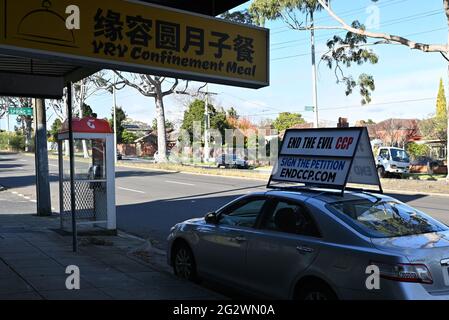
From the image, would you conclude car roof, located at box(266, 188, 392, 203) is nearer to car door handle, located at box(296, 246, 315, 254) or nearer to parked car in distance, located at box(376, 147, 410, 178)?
car door handle, located at box(296, 246, 315, 254)

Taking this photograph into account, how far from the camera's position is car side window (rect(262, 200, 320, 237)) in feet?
17.0

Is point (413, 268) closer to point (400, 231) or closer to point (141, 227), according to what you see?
point (400, 231)

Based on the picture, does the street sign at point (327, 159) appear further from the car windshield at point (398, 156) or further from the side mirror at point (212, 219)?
the car windshield at point (398, 156)

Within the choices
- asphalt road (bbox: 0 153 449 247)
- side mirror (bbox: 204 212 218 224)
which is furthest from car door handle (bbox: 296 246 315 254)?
asphalt road (bbox: 0 153 449 247)

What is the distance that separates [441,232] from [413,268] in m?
1.04

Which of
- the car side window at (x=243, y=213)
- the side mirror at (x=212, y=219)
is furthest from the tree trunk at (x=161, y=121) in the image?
the car side window at (x=243, y=213)

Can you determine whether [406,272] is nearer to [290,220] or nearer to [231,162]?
[290,220]

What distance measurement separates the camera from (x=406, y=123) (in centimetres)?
6912

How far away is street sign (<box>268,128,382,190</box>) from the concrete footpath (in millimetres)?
1837

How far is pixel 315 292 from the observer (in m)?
4.86

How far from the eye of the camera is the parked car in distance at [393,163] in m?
29.9

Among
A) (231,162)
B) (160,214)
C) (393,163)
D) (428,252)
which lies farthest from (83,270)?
(231,162)

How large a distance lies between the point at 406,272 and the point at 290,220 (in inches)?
56.9

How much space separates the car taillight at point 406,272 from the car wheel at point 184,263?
3.05 meters
